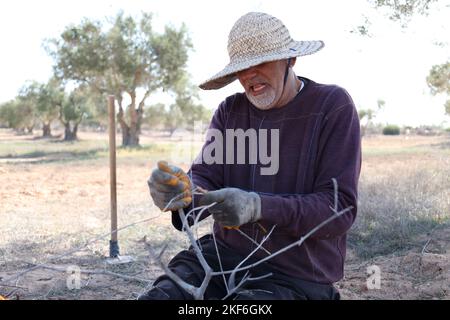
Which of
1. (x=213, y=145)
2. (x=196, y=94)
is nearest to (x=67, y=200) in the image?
(x=213, y=145)

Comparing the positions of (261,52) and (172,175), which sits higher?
(261,52)

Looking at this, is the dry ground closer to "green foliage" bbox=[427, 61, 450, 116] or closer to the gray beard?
the gray beard

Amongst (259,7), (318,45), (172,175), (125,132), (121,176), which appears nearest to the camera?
(172,175)

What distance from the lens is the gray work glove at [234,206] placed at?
1.78 meters

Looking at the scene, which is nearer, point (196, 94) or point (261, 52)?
point (261, 52)

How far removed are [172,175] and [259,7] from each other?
16.7ft

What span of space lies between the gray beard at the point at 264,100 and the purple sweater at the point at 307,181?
0.05 meters

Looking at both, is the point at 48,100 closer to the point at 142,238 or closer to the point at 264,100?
the point at 142,238

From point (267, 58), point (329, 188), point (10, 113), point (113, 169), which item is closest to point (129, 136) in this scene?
point (10, 113)

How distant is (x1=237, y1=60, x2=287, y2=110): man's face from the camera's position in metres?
2.08

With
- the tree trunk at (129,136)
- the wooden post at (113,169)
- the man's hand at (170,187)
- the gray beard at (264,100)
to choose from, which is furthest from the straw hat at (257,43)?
the tree trunk at (129,136)

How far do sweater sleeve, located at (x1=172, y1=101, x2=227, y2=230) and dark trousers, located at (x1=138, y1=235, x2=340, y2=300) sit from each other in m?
0.19

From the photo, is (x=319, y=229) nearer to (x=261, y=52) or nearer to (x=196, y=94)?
(x=261, y=52)

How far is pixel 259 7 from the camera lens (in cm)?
645
